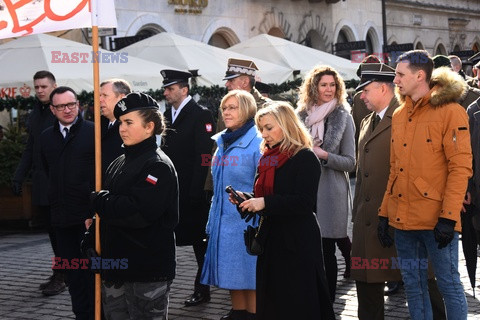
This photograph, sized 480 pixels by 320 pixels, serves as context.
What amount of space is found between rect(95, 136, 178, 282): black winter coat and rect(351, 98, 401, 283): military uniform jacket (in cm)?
146

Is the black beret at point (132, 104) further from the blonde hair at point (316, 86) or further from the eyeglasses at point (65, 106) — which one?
the blonde hair at point (316, 86)

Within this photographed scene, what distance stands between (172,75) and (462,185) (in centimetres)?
331

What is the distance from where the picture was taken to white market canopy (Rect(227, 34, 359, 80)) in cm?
1967

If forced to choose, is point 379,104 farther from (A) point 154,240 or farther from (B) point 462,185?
(A) point 154,240

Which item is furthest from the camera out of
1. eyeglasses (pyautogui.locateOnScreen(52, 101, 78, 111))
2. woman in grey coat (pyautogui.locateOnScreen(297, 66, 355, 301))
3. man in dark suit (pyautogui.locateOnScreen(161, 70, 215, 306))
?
man in dark suit (pyautogui.locateOnScreen(161, 70, 215, 306))

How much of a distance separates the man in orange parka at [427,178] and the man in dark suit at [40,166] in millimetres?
3489

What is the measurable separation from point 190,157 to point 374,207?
7.10 ft

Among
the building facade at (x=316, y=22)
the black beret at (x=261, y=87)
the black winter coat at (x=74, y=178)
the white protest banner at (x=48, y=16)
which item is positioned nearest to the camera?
the white protest banner at (x=48, y=16)

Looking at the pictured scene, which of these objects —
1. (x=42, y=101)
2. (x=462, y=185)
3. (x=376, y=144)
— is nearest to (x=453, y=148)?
(x=462, y=185)

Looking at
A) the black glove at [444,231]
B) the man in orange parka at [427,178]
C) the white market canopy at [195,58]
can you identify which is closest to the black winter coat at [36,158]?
the man in orange parka at [427,178]

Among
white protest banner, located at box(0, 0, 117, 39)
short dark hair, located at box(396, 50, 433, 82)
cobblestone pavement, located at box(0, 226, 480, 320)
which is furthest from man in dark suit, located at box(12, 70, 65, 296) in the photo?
short dark hair, located at box(396, 50, 433, 82)

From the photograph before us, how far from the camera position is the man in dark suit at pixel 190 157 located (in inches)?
303

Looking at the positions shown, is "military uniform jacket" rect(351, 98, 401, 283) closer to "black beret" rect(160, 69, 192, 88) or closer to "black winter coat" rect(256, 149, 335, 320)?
"black winter coat" rect(256, 149, 335, 320)

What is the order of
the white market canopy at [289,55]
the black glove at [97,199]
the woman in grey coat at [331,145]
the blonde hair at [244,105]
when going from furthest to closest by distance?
the white market canopy at [289,55], the woman in grey coat at [331,145], the blonde hair at [244,105], the black glove at [97,199]
